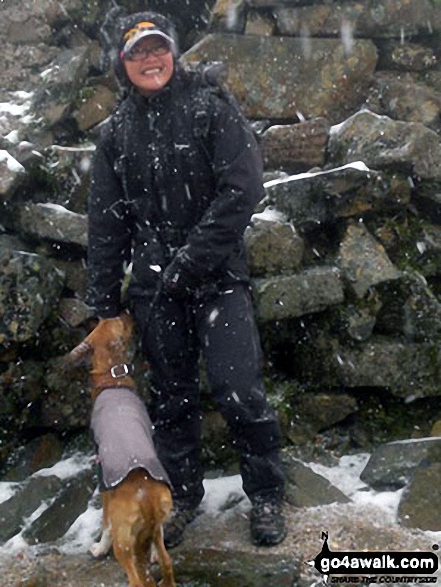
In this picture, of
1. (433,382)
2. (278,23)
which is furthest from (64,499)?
(278,23)

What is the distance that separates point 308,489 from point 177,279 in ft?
6.23

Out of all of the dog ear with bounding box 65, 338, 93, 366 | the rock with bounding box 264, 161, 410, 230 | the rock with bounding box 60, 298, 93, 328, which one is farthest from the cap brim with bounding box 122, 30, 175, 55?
the rock with bounding box 60, 298, 93, 328

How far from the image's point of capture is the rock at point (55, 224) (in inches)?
245

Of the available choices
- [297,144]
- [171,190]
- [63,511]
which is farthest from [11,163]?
[63,511]

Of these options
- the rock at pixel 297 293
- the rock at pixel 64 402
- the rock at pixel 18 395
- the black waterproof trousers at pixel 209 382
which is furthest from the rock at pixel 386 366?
the rock at pixel 18 395

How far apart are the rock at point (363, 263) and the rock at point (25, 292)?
92.5 inches

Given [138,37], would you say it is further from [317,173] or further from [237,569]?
[237,569]

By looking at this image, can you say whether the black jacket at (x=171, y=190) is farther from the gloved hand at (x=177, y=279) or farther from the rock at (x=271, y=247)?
the rock at (x=271, y=247)

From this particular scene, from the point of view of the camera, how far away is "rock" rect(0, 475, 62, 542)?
5267 mm

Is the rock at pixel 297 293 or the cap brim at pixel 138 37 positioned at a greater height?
the cap brim at pixel 138 37

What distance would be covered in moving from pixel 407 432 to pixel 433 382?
0.45 m

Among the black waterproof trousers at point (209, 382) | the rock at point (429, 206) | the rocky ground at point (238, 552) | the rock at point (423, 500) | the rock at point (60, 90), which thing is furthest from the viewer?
the rock at point (60, 90)

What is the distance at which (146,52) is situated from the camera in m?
4.60

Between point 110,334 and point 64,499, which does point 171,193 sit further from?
point 64,499
